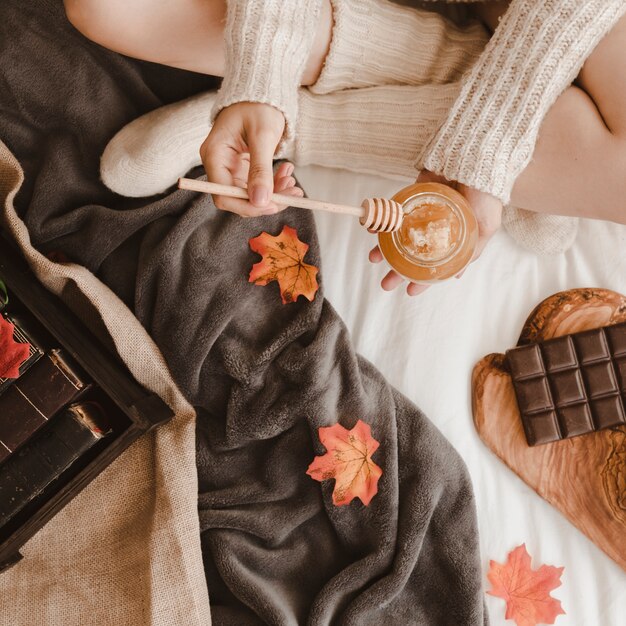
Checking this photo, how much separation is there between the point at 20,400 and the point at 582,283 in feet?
2.97

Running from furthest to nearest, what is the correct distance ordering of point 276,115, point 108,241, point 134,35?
1. point 108,241
2. point 134,35
3. point 276,115

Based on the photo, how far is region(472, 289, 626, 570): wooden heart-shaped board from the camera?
3.31 ft

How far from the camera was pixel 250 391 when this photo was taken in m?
0.98

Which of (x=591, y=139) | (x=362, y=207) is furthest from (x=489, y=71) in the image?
(x=362, y=207)

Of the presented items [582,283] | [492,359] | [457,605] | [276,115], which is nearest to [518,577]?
[457,605]

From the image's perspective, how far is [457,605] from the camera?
953 mm

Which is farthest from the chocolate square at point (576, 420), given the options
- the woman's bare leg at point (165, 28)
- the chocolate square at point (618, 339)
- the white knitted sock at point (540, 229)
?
the woman's bare leg at point (165, 28)

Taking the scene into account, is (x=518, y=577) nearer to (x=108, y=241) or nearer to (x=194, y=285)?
(x=194, y=285)

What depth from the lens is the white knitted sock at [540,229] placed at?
1.04 meters

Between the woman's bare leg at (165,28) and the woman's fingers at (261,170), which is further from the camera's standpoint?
the woman's bare leg at (165,28)

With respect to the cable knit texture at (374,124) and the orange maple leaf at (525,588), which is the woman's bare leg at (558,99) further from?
the orange maple leaf at (525,588)

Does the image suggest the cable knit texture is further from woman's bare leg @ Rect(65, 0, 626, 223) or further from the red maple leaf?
the red maple leaf

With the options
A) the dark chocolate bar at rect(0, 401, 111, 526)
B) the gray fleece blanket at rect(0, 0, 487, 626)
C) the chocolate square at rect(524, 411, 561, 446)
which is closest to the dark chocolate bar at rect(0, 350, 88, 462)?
the dark chocolate bar at rect(0, 401, 111, 526)

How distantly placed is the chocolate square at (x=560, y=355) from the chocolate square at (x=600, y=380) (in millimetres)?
28
